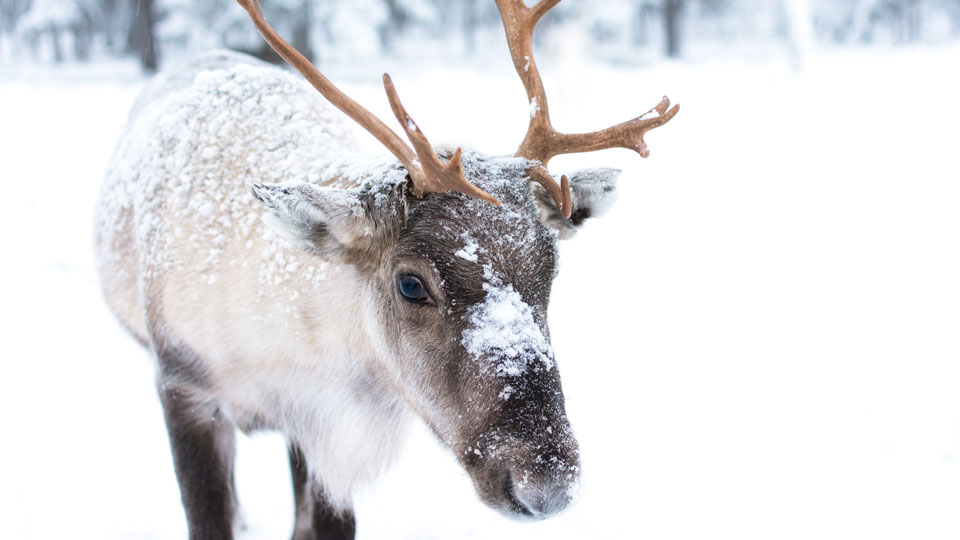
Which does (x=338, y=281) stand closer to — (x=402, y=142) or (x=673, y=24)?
(x=402, y=142)

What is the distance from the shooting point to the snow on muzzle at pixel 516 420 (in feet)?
6.57

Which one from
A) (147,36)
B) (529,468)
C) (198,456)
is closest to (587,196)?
(529,468)

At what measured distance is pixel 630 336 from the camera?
6035 mm

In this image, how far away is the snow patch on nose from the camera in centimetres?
214

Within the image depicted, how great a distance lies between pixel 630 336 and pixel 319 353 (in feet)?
12.2

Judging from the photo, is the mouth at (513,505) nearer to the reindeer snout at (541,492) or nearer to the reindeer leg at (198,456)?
the reindeer snout at (541,492)

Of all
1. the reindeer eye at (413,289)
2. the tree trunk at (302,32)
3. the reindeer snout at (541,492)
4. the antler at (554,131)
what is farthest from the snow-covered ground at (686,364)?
the tree trunk at (302,32)

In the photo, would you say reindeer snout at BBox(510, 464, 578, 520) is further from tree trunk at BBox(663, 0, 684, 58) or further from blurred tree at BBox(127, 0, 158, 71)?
tree trunk at BBox(663, 0, 684, 58)

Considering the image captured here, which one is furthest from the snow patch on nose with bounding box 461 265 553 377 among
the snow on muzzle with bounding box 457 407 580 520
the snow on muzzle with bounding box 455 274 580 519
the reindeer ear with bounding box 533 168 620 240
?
the reindeer ear with bounding box 533 168 620 240

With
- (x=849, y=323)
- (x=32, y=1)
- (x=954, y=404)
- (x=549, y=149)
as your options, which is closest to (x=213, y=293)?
(x=549, y=149)

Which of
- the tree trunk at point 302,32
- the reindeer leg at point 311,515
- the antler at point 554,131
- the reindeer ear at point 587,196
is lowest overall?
the reindeer leg at point 311,515

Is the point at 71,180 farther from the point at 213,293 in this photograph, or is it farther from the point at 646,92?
the point at 646,92

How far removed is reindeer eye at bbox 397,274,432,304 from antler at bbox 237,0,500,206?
271mm

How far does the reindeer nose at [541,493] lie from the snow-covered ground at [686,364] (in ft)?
1.48
